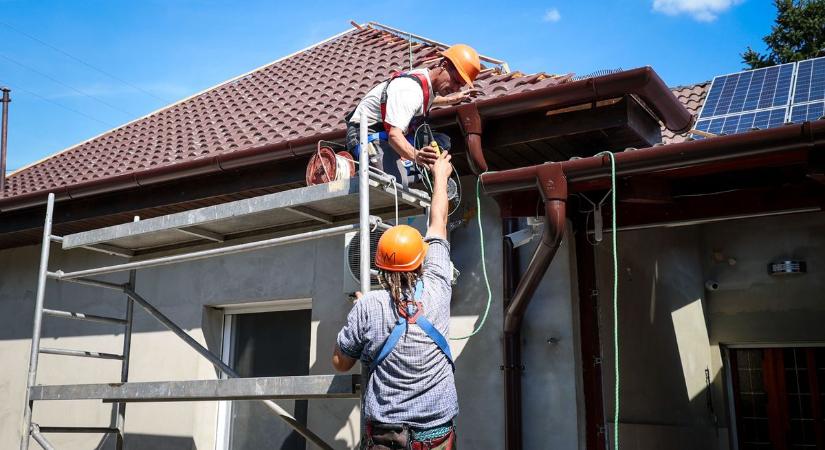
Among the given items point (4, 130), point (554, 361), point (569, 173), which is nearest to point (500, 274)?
point (554, 361)

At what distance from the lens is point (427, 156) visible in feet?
14.9

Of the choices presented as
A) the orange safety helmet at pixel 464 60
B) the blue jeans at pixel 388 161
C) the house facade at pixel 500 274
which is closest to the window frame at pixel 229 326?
the house facade at pixel 500 274

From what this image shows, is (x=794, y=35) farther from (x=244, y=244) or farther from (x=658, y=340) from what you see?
(x=244, y=244)

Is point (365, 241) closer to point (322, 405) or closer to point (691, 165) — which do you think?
point (691, 165)

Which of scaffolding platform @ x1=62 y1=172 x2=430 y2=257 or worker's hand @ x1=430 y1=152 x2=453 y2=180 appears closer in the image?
worker's hand @ x1=430 y1=152 x2=453 y2=180

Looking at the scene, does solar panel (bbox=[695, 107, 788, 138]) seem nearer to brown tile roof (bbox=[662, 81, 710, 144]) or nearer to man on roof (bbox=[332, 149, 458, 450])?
brown tile roof (bbox=[662, 81, 710, 144])

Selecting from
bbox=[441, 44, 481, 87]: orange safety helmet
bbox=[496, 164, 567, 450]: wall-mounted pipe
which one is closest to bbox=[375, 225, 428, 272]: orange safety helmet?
bbox=[441, 44, 481, 87]: orange safety helmet

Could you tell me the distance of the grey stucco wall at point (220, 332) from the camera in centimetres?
598

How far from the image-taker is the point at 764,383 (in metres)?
9.57

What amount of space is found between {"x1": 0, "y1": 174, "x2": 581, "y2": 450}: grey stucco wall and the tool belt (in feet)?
7.65

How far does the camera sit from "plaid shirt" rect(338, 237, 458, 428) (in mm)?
3623

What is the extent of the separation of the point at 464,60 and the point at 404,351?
2165 mm

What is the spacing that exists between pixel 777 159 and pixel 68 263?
289 inches

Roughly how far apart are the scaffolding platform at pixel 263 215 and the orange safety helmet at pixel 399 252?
2.97ft
